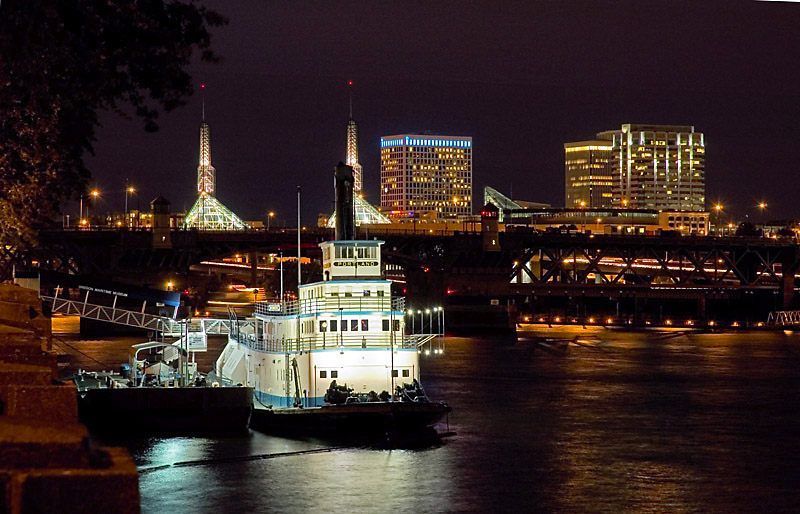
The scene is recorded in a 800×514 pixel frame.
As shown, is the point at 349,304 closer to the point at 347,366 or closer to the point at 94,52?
the point at 347,366

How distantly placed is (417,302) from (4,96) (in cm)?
10321

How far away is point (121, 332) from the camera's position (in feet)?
340

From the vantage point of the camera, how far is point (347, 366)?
141 ft

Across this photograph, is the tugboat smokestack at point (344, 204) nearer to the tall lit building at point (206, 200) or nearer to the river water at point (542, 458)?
the river water at point (542, 458)

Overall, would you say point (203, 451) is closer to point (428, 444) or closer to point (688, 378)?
point (428, 444)

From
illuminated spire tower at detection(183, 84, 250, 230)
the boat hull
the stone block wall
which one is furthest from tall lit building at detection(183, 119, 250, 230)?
the stone block wall

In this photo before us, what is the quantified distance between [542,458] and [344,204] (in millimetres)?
18630

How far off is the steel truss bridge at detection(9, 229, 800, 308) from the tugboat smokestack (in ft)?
168

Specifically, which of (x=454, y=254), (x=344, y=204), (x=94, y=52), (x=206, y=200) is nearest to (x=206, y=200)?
(x=206, y=200)

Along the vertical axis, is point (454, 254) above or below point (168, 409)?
above

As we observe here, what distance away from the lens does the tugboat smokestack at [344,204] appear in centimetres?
5300

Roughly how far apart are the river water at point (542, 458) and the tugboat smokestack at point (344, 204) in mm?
9440

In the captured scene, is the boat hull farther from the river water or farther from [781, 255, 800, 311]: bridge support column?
[781, 255, 800, 311]: bridge support column

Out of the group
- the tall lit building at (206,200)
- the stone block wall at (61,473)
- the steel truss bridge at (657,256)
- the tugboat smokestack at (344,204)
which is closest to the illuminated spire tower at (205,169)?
the tall lit building at (206,200)
